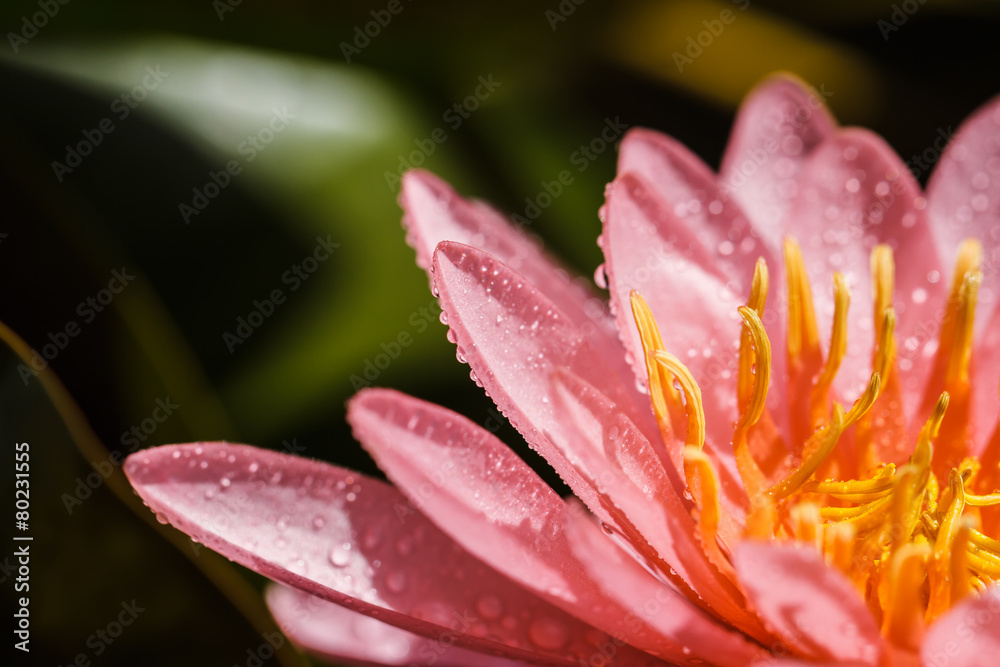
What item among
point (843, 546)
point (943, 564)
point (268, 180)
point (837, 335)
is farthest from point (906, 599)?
point (268, 180)

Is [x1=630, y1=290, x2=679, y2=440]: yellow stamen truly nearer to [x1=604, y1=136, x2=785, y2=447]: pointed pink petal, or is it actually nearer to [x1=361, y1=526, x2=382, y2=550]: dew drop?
[x1=604, y1=136, x2=785, y2=447]: pointed pink petal

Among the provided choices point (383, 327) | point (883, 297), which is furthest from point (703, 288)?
point (383, 327)

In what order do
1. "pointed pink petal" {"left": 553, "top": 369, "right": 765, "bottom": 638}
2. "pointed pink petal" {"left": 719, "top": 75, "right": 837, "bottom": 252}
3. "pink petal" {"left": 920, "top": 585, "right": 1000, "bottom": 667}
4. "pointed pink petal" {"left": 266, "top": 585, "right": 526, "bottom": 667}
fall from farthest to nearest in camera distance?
"pointed pink petal" {"left": 719, "top": 75, "right": 837, "bottom": 252}, "pointed pink petal" {"left": 266, "top": 585, "right": 526, "bottom": 667}, "pointed pink petal" {"left": 553, "top": 369, "right": 765, "bottom": 638}, "pink petal" {"left": 920, "top": 585, "right": 1000, "bottom": 667}

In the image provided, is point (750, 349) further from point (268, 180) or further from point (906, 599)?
point (268, 180)

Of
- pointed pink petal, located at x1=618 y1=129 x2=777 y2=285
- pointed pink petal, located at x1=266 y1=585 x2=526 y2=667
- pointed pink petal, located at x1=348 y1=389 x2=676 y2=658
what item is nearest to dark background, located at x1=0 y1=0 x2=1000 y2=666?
pointed pink petal, located at x1=266 y1=585 x2=526 y2=667

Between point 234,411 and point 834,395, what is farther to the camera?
point 234,411

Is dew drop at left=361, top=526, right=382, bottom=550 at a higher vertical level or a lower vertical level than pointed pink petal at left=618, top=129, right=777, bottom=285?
lower

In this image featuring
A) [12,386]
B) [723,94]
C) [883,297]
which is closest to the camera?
[12,386]

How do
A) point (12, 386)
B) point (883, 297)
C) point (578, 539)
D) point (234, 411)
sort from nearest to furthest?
point (578, 539), point (12, 386), point (883, 297), point (234, 411)

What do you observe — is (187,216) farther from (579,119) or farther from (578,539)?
(578,539)
